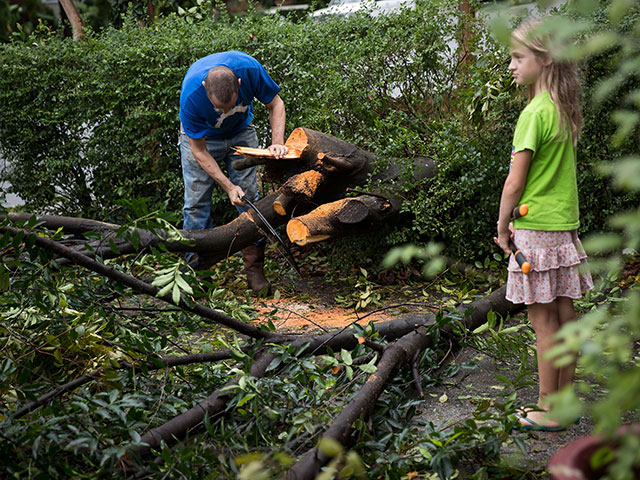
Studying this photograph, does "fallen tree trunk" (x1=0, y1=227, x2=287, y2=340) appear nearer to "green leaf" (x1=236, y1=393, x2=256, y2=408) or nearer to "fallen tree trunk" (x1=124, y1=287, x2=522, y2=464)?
"fallen tree trunk" (x1=124, y1=287, x2=522, y2=464)

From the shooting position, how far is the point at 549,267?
2803 millimetres

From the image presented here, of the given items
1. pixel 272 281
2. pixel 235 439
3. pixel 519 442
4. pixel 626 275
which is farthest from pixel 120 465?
pixel 626 275

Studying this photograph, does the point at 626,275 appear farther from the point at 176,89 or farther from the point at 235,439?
the point at 176,89

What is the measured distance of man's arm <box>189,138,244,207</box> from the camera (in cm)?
513

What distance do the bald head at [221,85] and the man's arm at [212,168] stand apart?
1.72 feet

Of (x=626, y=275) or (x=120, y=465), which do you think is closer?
(x=120, y=465)

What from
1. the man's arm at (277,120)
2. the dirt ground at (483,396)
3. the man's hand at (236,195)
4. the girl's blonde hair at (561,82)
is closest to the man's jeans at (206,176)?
the man's arm at (277,120)

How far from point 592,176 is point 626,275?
101 cm

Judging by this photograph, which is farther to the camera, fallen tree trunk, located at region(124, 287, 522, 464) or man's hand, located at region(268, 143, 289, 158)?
man's hand, located at region(268, 143, 289, 158)

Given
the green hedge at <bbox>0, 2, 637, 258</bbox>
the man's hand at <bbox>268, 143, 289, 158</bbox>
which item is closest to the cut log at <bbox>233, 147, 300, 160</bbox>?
the man's hand at <bbox>268, 143, 289, 158</bbox>

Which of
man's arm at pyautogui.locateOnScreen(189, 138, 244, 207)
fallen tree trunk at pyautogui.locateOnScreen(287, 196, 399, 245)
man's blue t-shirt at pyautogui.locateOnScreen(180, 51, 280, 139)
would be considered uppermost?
man's blue t-shirt at pyautogui.locateOnScreen(180, 51, 280, 139)

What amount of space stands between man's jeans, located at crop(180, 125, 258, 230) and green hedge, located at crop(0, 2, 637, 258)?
0.71 m

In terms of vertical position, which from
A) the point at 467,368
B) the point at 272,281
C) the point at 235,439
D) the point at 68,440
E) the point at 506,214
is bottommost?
the point at 272,281

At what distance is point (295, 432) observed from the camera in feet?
8.33
